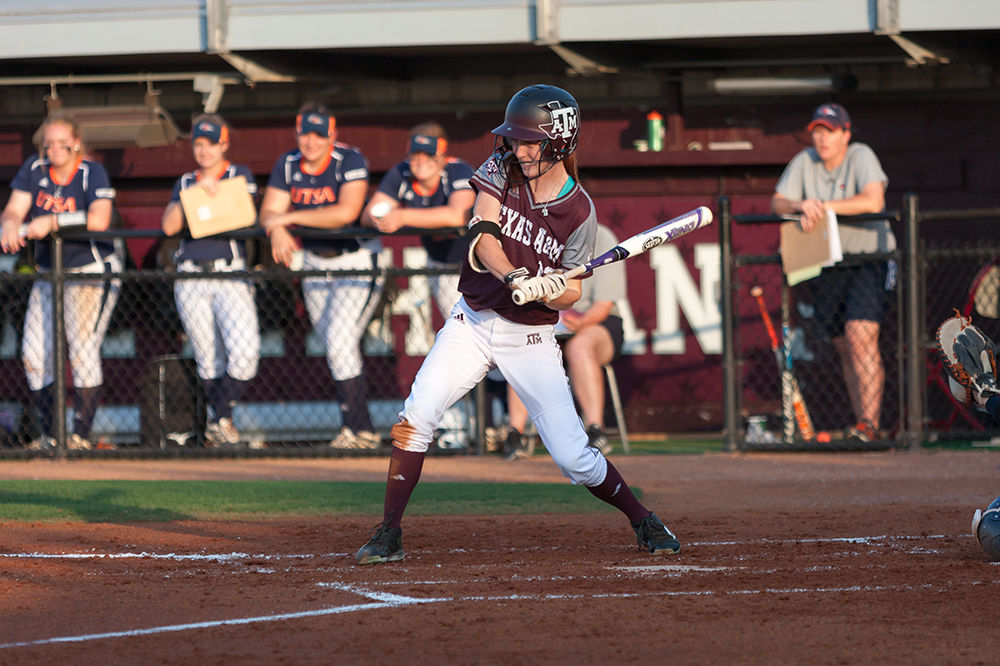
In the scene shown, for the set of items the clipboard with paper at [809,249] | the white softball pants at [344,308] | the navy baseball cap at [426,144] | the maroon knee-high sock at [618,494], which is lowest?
the maroon knee-high sock at [618,494]

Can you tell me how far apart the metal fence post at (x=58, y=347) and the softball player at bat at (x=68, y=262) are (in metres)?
0.10

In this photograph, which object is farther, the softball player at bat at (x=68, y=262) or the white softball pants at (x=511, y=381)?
the softball player at bat at (x=68, y=262)

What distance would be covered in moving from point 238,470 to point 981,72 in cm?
671

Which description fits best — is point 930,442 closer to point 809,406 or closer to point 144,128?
point 809,406

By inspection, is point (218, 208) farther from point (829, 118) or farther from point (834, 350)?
point (834, 350)

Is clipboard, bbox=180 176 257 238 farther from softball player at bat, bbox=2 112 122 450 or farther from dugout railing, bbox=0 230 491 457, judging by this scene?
softball player at bat, bbox=2 112 122 450

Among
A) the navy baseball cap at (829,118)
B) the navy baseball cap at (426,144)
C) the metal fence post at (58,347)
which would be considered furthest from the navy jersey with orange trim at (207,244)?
the navy baseball cap at (829,118)

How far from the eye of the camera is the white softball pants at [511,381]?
5.54 meters

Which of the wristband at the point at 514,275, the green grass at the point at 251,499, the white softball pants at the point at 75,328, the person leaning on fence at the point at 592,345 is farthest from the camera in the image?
the white softball pants at the point at 75,328

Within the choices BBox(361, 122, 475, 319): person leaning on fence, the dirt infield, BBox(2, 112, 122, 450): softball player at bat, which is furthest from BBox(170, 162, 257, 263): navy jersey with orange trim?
the dirt infield

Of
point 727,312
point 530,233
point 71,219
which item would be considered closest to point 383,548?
point 530,233

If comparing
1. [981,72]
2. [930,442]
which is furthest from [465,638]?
[981,72]

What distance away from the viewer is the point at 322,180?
976 centimetres

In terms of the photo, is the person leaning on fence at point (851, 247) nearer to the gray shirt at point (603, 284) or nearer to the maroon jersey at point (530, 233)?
the gray shirt at point (603, 284)
